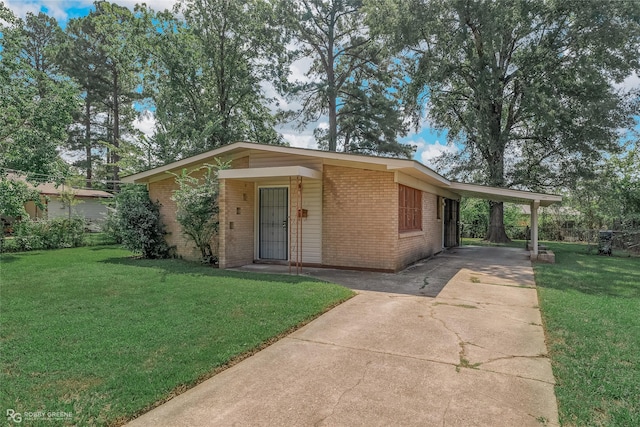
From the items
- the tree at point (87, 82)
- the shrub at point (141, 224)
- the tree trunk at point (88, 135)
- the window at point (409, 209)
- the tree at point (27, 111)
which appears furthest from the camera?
the tree trunk at point (88, 135)

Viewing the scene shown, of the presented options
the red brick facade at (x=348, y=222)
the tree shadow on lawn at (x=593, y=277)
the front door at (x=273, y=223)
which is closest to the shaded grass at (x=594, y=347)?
the tree shadow on lawn at (x=593, y=277)

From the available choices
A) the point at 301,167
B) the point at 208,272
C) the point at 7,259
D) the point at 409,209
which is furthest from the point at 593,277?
the point at 7,259

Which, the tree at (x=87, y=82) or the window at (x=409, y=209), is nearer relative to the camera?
the window at (x=409, y=209)

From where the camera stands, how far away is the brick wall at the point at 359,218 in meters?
8.73

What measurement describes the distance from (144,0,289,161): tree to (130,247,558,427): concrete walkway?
1810 cm

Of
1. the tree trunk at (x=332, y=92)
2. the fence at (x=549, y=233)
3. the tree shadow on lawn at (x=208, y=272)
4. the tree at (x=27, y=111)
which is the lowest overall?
the tree shadow on lawn at (x=208, y=272)

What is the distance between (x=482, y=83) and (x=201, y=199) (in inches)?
603

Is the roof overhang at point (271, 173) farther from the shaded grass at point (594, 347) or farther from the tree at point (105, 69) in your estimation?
the tree at point (105, 69)

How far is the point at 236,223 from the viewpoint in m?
9.95

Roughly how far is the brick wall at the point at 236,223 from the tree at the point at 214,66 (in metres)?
11.5

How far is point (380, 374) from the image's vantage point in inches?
132

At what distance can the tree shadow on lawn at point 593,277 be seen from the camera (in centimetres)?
722

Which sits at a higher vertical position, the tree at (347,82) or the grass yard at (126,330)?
the tree at (347,82)

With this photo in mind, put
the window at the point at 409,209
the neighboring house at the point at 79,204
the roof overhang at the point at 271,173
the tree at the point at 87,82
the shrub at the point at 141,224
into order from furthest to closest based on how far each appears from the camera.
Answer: the tree at the point at 87,82, the neighboring house at the point at 79,204, the shrub at the point at 141,224, the window at the point at 409,209, the roof overhang at the point at 271,173
